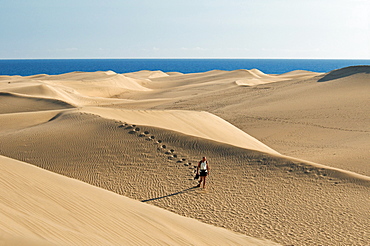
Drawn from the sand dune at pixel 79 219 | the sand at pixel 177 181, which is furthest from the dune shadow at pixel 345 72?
the sand dune at pixel 79 219

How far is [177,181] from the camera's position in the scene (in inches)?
431

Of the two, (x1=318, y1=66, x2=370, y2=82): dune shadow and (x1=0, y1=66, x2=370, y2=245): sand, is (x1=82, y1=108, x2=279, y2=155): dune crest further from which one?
(x1=318, y1=66, x2=370, y2=82): dune shadow

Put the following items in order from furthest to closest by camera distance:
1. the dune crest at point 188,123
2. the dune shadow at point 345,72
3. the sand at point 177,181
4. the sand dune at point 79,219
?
the dune shadow at point 345,72 → the dune crest at point 188,123 → the sand at point 177,181 → the sand dune at point 79,219

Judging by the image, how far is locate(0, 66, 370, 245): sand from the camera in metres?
7.16

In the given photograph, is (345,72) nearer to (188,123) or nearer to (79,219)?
(188,123)

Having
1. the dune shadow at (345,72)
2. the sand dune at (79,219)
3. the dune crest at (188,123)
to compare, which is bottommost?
the sand dune at (79,219)

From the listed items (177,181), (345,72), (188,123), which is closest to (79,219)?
(177,181)

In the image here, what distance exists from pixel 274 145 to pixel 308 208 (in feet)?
30.3

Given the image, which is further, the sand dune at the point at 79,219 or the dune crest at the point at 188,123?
the dune crest at the point at 188,123

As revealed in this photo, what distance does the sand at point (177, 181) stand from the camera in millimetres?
7164

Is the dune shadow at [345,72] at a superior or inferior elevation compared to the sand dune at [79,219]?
superior

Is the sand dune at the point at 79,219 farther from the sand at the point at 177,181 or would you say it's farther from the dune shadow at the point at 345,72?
the dune shadow at the point at 345,72

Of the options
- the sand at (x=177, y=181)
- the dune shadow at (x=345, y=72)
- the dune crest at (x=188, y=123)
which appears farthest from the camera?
the dune shadow at (x=345, y=72)

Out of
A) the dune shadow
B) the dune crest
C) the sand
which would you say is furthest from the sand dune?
the dune shadow
